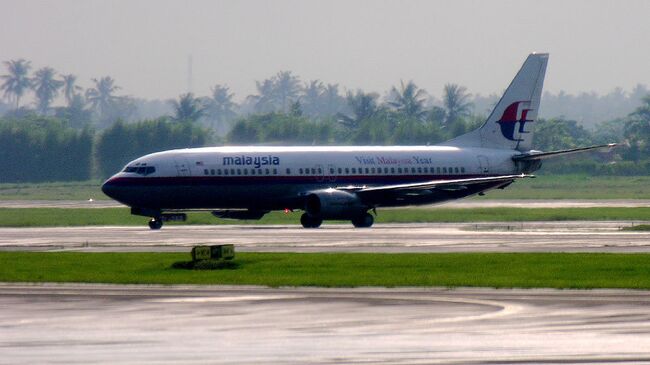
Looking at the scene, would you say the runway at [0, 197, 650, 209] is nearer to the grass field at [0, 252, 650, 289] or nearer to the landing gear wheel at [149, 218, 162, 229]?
the landing gear wheel at [149, 218, 162, 229]

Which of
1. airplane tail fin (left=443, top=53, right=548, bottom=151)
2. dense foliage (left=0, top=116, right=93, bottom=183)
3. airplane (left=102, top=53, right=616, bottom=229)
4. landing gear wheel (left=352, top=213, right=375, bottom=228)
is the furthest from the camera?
dense foliage (left=0, top=116, right=93, bottom=183)

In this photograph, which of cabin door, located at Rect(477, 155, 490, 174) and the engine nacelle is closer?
the engine nacelle

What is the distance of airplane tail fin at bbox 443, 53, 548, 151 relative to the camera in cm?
7700

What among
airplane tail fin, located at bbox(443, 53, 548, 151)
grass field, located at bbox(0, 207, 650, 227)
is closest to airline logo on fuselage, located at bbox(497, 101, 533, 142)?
airplane tail fin, located at bbox(443, 53, 548, 151)

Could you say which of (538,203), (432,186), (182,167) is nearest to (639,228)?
(432,186)

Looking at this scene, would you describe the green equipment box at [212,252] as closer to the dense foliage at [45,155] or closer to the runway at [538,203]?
the runway at [538,203]

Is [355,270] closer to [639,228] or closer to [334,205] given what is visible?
[639,228]

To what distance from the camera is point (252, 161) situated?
225 ft

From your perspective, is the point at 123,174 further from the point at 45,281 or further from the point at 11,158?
the point at 11,158

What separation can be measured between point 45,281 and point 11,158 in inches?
5663

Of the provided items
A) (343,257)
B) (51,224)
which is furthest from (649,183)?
(343,257)

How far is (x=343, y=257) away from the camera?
142 feet

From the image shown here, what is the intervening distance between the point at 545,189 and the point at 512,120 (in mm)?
43103

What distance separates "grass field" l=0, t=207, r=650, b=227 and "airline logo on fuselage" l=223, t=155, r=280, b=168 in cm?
562
